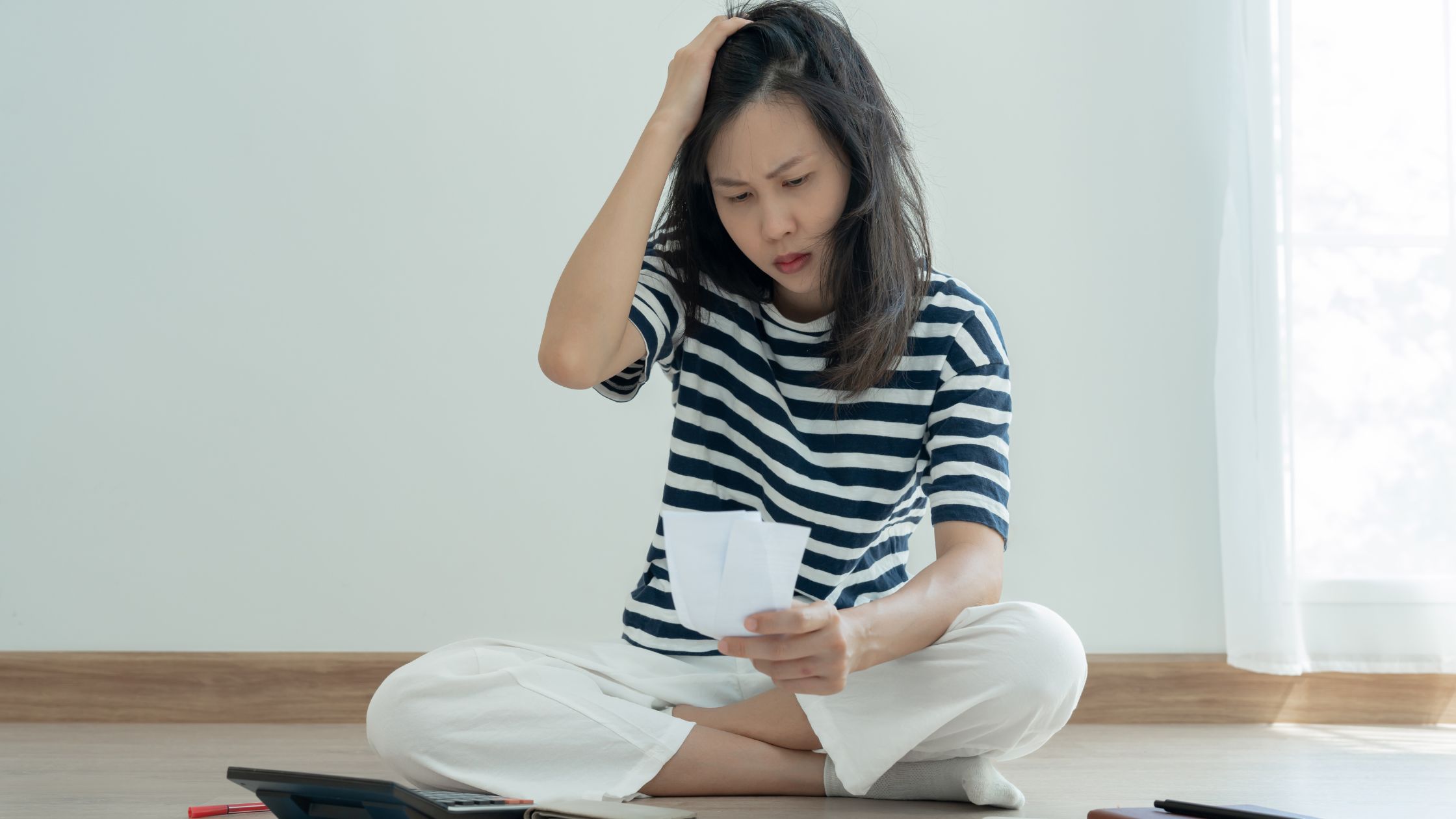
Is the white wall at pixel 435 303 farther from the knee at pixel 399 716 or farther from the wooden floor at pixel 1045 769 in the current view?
the knee at pixel 399 716

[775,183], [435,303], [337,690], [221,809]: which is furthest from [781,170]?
[337,690]

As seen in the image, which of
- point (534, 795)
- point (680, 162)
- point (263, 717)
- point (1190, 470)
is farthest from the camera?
point (1190, 470)

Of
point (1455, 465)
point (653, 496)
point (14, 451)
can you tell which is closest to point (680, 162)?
point (653, 496)

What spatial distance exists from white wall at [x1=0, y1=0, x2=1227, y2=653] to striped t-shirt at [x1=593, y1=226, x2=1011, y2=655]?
62cm

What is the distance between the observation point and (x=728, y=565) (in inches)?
31.4

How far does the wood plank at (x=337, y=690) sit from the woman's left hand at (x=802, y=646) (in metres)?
1.11

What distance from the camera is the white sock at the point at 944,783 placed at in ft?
3.62

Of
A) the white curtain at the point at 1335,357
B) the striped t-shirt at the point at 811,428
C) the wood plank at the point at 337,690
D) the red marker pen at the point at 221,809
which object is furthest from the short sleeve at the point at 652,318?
the white curtain at the point at 1335,357

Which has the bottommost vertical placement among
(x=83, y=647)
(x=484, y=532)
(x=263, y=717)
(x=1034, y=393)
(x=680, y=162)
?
(x=263, y=717)

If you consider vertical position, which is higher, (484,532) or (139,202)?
(139,202)

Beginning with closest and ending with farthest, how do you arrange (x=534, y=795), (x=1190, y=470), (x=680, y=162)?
(x=534, y=795) < (x=680, y=162) < (x=1190, y=470)

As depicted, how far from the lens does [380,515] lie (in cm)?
188

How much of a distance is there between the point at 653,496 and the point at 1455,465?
1.36m

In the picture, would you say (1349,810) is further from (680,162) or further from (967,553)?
(680,162)
